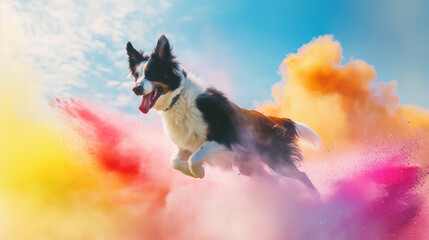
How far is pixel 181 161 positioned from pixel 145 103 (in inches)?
51.7

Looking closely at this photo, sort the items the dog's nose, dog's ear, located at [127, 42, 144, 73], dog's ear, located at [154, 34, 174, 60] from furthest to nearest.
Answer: dog's ear, located at [127, 42, 144, 73]
dog's ear, located at [154, 34, 174, 60]
the dog's nose

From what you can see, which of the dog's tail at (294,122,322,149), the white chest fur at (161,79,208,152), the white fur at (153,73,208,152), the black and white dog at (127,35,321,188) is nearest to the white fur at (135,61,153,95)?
the black and white dog at (127,35,321,188)

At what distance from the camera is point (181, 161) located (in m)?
7.04

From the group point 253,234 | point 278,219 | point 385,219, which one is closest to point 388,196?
point 385,219

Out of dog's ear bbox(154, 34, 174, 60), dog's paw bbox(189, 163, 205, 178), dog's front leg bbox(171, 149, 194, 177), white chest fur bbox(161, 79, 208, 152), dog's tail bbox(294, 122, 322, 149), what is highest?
dog's ear bbox(154, 34, 174, 60)

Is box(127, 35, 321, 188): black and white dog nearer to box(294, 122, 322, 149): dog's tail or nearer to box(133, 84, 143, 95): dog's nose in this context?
box(133, 84, 143, 95): dog's nose

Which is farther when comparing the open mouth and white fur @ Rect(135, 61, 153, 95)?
the open mouth

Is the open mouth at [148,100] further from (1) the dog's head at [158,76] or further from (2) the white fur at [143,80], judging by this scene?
(2) the white fur at [143,80]

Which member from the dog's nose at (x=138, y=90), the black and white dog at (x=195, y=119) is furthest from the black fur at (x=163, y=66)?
the dog's nose at (x=138, y=90)

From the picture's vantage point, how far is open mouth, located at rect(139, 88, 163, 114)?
22.6 feet

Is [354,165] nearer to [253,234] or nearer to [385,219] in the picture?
[385,219]

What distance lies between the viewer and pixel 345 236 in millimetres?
8734

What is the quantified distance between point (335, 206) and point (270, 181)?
187 cm

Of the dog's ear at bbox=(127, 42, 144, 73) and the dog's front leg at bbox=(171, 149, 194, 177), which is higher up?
the dog's ear at bbox=(127, 42, 144, 73)
